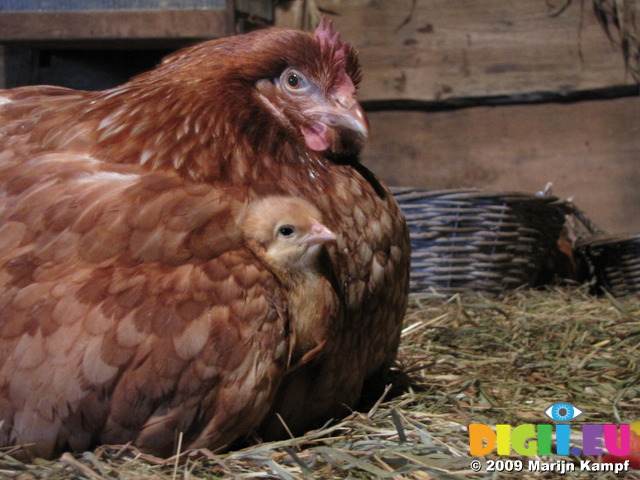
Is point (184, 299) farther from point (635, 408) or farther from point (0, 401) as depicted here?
point (635, 408)

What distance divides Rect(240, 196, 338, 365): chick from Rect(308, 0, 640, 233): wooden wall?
283 cm

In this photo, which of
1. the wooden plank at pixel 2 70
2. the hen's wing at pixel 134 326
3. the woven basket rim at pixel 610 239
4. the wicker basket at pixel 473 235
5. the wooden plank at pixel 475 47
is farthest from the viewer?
the wooden plank at pixel 475 47

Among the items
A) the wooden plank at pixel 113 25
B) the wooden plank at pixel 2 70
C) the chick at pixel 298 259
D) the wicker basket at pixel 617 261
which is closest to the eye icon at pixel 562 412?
the chick at pixel 298 259

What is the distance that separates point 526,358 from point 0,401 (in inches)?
62.3

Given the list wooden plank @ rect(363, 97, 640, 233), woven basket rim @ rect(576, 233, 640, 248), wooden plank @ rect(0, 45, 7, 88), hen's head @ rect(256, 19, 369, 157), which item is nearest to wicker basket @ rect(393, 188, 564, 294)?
woven basket rim @ rect(576, 233, 640, 248)

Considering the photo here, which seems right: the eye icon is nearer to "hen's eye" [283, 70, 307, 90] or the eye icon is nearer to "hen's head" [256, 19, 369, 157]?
"hen's head" [256, 19, 369, 157]

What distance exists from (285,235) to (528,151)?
2.99 metres

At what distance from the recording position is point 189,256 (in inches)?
56.0

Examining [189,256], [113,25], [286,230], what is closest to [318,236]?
[286,230]

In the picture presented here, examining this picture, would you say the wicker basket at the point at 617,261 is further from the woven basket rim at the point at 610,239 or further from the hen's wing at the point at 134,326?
the hen's wing at the point at 134,326

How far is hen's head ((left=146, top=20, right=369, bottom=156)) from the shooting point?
1639 millimetres

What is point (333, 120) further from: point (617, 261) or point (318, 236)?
point (617, 261)

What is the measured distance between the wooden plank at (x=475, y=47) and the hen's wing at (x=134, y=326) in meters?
2.94

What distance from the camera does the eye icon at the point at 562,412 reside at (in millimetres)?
1703
